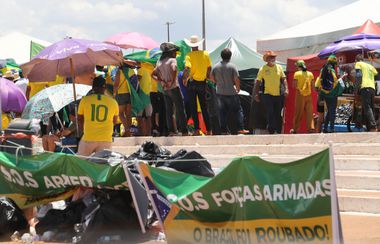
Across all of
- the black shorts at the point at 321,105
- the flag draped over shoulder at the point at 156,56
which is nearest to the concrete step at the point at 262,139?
the flag draped over shoulder at the point at 156,56

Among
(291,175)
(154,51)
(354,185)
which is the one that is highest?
(154,51)

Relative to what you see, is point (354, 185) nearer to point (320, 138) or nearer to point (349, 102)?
point (320, 138)

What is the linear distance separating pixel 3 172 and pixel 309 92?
8.00 m

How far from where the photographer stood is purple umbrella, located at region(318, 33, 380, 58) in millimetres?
16500

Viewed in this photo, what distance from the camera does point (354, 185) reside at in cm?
949

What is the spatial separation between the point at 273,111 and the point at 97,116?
16.2 feet

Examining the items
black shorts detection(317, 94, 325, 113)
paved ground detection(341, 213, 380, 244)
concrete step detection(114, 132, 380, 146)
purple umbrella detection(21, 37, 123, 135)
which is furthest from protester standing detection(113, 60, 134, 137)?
paved ground detection(341, 213, 380, 244)

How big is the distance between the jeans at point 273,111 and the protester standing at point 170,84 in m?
1.60

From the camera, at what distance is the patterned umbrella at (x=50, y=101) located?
40.9 ft

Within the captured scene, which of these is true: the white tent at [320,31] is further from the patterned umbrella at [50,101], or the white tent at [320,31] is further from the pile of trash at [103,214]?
the pile of trash at [103,214]

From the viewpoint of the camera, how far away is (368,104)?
44.4ft

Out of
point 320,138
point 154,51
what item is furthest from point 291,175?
point 154,51

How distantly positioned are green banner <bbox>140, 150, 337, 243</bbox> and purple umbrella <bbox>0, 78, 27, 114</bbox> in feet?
18.7

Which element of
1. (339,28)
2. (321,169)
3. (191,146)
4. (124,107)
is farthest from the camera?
(339,28)
